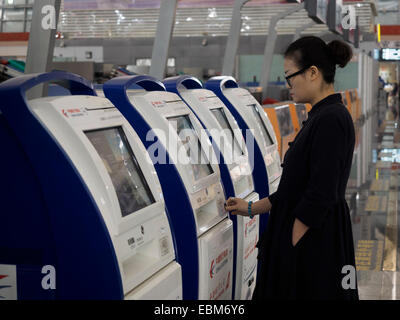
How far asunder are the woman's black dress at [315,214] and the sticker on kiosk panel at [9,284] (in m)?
0.95

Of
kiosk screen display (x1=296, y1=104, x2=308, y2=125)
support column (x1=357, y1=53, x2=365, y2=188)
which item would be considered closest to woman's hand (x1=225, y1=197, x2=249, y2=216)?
kiosk screen display (x1=296, y1=104, x2=308, y2=125)

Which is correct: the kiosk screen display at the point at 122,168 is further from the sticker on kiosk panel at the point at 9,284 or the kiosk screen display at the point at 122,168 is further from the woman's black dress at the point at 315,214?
the woman's black dress at the point at 315,214

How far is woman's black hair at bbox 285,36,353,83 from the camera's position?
221 centimetres

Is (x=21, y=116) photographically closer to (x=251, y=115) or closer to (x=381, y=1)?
(x=251, y=115)

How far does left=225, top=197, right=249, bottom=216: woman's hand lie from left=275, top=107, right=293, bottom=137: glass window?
97.0 inches

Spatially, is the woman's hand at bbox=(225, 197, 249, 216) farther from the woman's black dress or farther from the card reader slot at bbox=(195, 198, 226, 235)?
the woman's black dress

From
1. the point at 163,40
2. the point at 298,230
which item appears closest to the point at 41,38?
the point at 298,230

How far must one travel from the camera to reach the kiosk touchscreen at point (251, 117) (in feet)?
12.1

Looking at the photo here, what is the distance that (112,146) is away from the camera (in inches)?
79.9

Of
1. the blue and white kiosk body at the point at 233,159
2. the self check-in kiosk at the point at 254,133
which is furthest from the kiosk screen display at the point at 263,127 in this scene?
the blue and white kiosk body at the point at 233,159

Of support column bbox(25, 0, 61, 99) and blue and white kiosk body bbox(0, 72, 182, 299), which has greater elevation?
support column bbox(25, 0, 61, 99)

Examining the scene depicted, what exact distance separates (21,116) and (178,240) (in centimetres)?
96

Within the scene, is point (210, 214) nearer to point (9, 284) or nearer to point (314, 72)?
point (314, 72)
